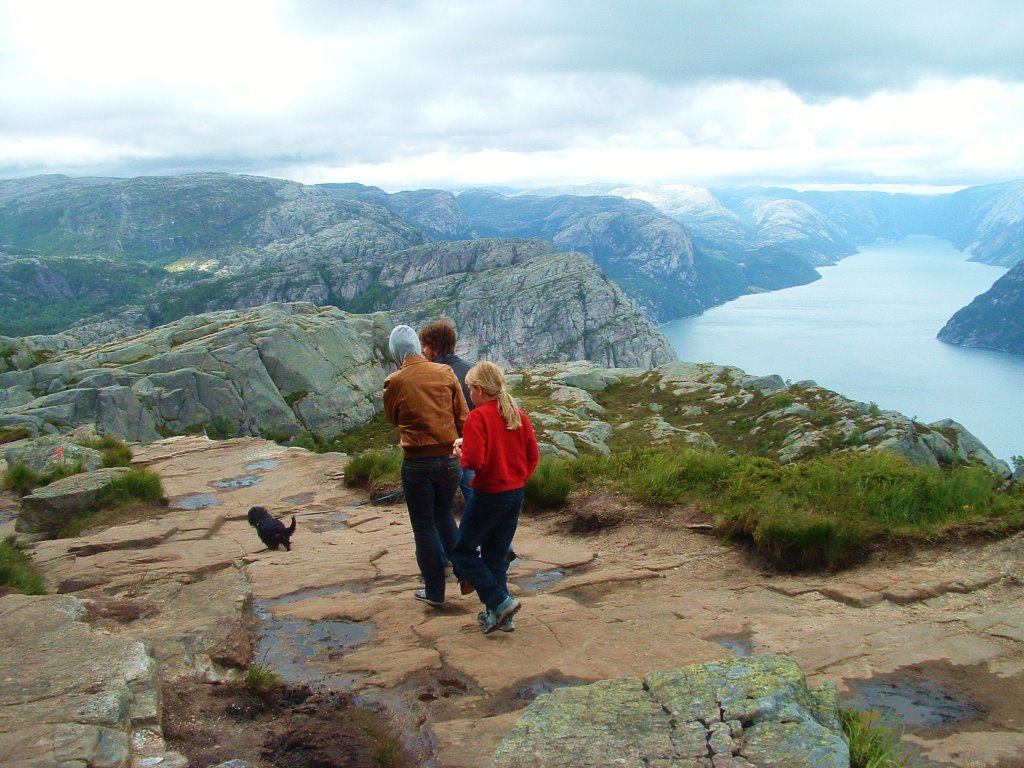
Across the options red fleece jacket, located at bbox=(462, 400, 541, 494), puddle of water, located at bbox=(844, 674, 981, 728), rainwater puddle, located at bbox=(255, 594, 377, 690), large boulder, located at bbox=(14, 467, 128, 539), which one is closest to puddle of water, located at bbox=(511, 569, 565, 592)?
rainwater puddle, located at bbox=(255, 594, 377, 690)

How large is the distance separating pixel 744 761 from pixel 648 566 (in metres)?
4.95

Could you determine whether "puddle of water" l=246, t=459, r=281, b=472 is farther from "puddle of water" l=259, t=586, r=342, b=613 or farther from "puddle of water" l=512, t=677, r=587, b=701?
"puddle of water" l=512, t=677, r=587, b=701

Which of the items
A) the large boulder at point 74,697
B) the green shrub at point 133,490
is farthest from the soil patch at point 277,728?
the green shrub at point 133,490

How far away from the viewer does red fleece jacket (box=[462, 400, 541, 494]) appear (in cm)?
637

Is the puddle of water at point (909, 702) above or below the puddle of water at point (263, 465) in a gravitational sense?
above

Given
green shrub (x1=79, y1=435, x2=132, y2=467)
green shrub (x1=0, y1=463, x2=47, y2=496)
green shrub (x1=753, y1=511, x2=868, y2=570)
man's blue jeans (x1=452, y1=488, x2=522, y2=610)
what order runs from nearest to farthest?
1. man's blue jeans (x1=452, y1=488, x2=522, y2=610)
2. green shrub (x1=753, y1=511, x2=868, y2=570)
3. green shrub (x1=0, y1=463, x2=47, y2=496)
4. green shrub (x1=79, y1=435, x2=132, y2=467)

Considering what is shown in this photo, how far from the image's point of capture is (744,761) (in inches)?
148

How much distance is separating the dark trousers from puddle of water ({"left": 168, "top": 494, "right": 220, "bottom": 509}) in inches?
307

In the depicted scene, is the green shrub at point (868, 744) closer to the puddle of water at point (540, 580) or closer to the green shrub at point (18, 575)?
the puddle of water at point (540, 580)

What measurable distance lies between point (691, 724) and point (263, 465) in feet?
50.1

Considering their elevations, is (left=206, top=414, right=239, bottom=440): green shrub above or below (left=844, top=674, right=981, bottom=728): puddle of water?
below

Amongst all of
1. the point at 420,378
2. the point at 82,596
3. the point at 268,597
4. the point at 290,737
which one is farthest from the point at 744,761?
the point at 82,596

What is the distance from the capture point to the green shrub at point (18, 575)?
25.6 ft

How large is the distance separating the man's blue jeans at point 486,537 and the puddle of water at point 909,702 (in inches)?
124
